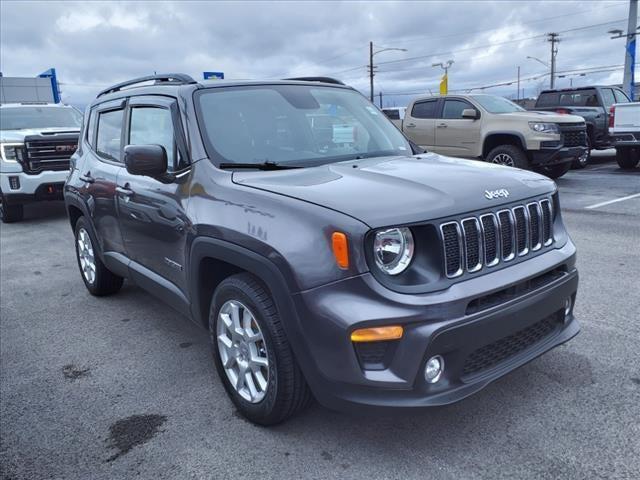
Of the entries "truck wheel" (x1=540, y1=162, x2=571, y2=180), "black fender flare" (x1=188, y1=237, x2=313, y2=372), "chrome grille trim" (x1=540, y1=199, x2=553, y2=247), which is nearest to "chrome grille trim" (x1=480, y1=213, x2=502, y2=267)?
"chrome grille trim" (x1=540, y1=199, x2=553, y2=247)

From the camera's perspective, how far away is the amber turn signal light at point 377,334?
2.31 meters

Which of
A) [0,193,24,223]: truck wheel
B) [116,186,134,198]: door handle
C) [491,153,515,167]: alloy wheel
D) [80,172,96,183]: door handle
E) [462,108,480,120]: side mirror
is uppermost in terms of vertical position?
[462,108,480,120]: side mirror

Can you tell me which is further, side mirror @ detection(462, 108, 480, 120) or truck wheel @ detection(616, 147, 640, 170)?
truck wheel @ detection(616, 147, 640, 170)

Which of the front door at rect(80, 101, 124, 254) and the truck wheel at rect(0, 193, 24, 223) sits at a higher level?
the front door at rect(80, 101, 124, 254)

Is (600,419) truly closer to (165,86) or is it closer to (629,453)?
(629,453)

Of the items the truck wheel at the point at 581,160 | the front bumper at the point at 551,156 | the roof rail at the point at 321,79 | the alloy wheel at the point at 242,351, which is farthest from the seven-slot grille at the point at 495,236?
the truck wheel at the point at 581,160

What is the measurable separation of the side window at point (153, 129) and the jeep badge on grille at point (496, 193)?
1884 millimetres

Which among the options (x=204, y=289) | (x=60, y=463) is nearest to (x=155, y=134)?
(x=204, y=289)

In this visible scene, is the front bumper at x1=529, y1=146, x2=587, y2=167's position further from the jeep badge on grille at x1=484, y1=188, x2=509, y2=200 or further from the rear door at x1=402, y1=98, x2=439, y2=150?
the jeep badge on grille at x1=484, y1=188, x2=509, y2=200

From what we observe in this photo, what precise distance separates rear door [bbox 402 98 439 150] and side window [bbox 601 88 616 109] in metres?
5.89

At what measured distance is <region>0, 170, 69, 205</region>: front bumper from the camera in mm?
9375

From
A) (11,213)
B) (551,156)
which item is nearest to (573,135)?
(551,156)

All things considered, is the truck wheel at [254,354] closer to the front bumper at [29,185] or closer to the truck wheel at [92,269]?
the truck wheel at [92,269]

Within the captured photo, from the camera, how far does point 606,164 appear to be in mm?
15594
